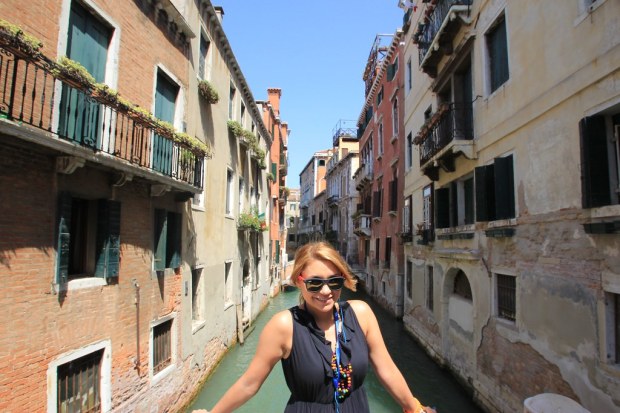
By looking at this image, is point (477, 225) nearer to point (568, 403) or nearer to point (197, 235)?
point (568, 403)

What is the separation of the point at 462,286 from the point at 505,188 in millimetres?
3651

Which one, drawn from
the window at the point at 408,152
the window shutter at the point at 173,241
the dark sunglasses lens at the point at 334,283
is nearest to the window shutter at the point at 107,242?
the window shutter at the point at 173,241

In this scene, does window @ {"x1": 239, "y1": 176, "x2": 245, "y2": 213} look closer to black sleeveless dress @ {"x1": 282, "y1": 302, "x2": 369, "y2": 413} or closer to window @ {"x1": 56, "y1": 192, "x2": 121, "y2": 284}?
window @ {"x1": 56, "y1": 192, "x2": 121, "y2": 284}

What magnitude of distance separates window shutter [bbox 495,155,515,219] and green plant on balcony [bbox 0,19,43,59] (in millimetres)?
6716

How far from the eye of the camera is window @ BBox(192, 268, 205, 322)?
9211 millimetres

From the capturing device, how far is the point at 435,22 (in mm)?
10070

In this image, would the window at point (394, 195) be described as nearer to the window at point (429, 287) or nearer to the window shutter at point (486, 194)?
the window at point (429, 287)

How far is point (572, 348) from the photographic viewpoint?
498 centimetres

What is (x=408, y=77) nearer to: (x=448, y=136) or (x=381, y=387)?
(x=448, y=136)

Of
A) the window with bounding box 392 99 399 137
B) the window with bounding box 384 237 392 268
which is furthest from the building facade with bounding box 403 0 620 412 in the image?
the window with bounding box 384 237 392 268

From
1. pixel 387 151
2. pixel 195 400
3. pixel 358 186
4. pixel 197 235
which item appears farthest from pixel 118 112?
pixel 358 186

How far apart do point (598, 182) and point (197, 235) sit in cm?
727

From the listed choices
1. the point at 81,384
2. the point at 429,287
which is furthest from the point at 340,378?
the point at 429,287

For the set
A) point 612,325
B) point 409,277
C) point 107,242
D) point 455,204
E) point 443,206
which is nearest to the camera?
point 612,325
